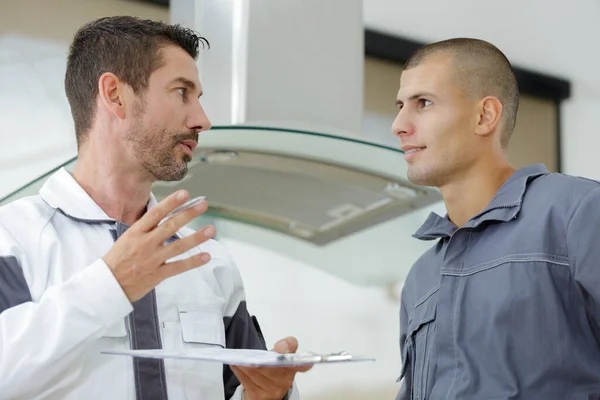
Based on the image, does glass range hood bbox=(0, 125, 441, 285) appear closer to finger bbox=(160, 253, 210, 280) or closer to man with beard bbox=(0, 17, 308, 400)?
man with beard bbox=(0, 17, 308, 400)

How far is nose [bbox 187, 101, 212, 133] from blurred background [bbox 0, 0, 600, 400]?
32 mm

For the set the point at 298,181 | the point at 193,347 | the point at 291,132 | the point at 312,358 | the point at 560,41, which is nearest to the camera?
the point at 312,358

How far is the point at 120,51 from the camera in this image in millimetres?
1275

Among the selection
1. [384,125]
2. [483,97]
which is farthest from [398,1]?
[483,97]

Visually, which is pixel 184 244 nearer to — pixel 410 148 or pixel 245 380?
pixel 245 380

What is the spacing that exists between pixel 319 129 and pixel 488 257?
1.14ft

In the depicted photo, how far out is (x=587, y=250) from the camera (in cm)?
109

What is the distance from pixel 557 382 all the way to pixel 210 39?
79cm

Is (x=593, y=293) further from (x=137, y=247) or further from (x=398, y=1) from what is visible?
(x=398, y=1)

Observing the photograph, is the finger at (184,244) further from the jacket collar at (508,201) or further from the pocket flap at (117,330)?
the jacket collar at (508,201)

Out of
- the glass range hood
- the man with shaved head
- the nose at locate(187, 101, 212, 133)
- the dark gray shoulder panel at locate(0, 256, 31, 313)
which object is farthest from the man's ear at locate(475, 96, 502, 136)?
the dark gray shoulder panel at locate(0, 256, 31, 313)

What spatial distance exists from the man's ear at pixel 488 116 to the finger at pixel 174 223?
474mm

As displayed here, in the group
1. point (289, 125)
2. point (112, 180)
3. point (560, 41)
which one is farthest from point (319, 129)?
point (560, 41)

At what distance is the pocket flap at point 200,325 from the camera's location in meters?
1.19
